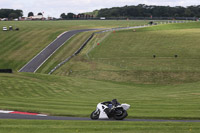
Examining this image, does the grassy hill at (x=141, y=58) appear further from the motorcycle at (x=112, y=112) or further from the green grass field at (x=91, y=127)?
the green grass field at (x=91, y=127)

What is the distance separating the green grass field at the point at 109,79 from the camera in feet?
71.1

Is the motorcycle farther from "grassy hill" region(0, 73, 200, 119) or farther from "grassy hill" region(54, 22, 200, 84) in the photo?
"grassy hill" region(54, 22, 200, 84)

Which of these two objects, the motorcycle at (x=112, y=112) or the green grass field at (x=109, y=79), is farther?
the motorcycle at (x=112, y=112)

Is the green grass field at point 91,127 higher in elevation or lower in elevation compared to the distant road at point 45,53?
higher

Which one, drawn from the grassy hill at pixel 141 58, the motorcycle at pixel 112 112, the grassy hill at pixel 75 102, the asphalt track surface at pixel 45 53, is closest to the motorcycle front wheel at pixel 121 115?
the motorcycle at pixel 112 112

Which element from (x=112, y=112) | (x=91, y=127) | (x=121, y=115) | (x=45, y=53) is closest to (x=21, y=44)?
(x=45, y=53)

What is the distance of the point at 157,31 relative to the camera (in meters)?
101

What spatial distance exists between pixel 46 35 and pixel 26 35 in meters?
6.35

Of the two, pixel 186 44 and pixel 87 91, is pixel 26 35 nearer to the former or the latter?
pixel 186 44

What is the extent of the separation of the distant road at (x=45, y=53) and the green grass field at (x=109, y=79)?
1648mm

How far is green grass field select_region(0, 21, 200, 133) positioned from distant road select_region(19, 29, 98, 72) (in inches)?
64.9

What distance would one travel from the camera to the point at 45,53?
8075 cm

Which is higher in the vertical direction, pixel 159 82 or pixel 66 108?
pixel 66 108

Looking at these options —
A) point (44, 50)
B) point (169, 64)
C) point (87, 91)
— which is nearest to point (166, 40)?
point (169, 64)
